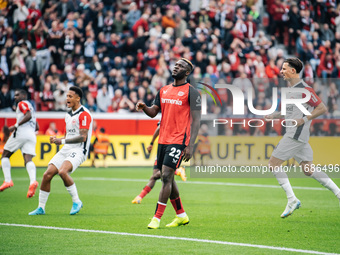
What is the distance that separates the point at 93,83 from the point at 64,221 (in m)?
13.9

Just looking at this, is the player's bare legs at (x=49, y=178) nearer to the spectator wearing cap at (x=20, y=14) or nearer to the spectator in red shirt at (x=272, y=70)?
the spectator wearing cap at (x=20, y=14)

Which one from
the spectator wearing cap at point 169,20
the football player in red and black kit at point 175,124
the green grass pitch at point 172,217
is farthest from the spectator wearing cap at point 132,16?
the football player in red and black kit at point 175,124

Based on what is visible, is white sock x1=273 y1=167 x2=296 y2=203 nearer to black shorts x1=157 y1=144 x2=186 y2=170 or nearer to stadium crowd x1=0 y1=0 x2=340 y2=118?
black shorts x1=157 y1=144 x2=186 y2=170

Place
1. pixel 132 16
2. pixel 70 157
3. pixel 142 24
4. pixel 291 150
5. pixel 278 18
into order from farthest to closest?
pixel 278 18, pixel 132 16, pixel 142 24, pixel 70 157, pixel 291 150

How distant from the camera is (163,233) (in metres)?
8.84

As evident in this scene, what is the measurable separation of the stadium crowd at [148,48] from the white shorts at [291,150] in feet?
41.6

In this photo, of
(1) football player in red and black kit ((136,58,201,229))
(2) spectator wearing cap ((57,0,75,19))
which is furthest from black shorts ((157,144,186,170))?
(2) spectator wearing cap ((57,0,75,19))

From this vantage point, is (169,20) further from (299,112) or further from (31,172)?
(299,112)

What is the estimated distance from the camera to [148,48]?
2569 cm

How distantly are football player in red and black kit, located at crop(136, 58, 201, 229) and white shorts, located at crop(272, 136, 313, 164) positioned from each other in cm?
198

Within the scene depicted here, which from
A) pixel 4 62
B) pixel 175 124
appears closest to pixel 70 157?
pixel 175 124

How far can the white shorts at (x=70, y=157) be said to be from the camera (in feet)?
35.9

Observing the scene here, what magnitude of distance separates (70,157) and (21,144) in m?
3.72

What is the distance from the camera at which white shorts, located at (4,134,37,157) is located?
14.3 meters
